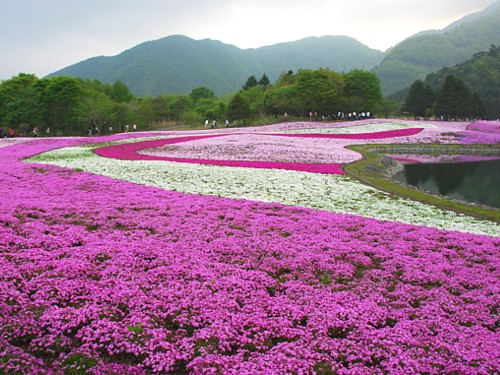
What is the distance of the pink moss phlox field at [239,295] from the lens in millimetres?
6348

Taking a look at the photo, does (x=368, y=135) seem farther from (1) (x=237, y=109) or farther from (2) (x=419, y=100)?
(2) (x=419, y=100)

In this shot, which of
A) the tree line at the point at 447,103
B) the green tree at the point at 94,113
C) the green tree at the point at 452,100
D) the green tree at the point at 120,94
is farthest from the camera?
the green tree at the point at 120,94

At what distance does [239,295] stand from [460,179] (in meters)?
26.0

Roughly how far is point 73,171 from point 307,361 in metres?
22.6

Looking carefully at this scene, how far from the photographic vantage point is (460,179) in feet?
94.1

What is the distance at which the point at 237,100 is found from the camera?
86.1m

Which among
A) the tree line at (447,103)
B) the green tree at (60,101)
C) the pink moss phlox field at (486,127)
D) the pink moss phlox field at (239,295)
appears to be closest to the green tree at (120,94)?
the green tree at (60,101)

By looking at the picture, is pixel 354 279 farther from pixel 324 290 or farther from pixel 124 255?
pixel 124 255

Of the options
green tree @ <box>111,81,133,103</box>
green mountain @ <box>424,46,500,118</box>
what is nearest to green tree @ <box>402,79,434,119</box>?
green mountain @ <box>424,46,500,118</box>

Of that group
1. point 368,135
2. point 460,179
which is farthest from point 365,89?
point 460,179

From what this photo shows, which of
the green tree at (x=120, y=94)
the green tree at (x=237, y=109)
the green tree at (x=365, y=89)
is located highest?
the green tree at (x=120, y=94)

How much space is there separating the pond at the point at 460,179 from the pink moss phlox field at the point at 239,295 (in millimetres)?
11325

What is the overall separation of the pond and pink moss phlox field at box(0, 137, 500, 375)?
1132cm

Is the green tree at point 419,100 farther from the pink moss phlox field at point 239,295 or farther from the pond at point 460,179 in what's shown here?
the pink moss phlox field at point 239,295
